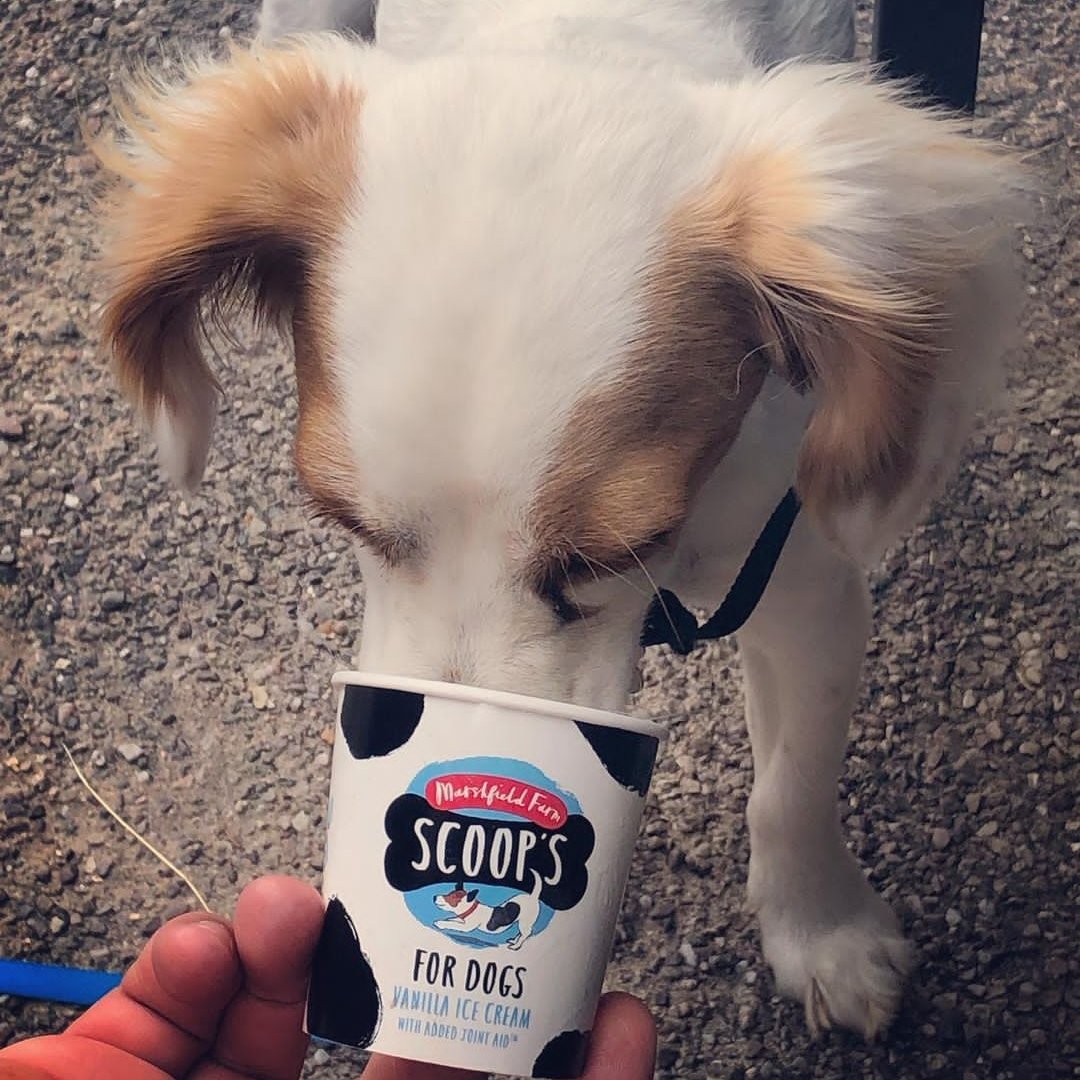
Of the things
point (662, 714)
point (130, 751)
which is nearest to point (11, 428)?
point (130, 751)

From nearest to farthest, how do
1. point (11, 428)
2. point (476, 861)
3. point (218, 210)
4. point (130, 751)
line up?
point (476, 861), point (218, 210), point (130, 751), point (11, 428)

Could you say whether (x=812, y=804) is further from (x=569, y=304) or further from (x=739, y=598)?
(x=569, y=304)

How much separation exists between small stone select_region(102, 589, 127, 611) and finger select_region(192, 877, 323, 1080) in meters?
0.84

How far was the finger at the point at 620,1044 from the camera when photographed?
2.55 feet

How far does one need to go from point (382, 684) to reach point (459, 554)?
0.33ft

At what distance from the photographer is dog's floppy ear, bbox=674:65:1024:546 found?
80 cm

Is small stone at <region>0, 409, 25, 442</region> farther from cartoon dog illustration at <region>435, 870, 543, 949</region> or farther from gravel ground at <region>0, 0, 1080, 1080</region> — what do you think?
cartoon dog illustration at <region>435, 870, 543, 949</region>

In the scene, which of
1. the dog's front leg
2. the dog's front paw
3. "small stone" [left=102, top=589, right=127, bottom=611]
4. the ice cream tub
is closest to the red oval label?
the ice cream tub

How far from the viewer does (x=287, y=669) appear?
61.9 inches

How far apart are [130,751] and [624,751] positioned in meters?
0.99

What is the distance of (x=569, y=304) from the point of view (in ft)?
2.43

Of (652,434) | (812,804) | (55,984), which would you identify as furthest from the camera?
(55,984)

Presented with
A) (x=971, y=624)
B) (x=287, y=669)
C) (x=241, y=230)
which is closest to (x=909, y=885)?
(x=971, y=624)

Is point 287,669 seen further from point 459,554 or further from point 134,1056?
point 459,554
